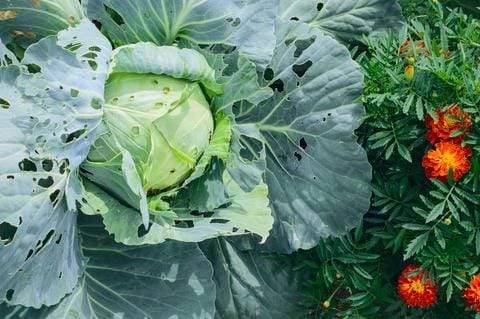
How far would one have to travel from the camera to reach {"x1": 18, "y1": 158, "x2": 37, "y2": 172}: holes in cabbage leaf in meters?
1.81

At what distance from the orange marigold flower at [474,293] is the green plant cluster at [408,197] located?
3cm

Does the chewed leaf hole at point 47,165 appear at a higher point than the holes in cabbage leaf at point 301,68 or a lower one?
higher

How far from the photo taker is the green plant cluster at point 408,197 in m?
1.96

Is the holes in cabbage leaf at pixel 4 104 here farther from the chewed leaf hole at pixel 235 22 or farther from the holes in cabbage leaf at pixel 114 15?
the chewed leaf hole at pixel 235 22

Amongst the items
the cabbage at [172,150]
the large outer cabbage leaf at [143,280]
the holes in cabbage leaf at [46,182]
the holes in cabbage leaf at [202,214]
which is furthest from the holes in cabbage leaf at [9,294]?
the holes in cabbage leaf at [202,214]

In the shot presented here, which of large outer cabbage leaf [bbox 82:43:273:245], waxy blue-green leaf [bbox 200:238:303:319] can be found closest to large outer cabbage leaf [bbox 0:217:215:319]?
large outer cabbage leaf [bbox 82:43:273:245]

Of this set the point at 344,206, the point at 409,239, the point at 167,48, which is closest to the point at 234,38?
the point at 167,48

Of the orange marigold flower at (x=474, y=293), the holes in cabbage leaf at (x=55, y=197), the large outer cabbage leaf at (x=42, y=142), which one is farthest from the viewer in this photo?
the orange marigold flower at (x=474, y=293)

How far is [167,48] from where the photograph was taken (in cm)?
180

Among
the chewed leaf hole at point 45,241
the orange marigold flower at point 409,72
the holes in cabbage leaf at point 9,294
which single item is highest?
the orange marigold flower at point 409,72

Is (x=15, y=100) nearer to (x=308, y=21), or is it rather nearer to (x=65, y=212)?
(x=65, y=212)

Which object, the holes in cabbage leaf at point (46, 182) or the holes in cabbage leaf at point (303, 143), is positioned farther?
the holes in cabbage leaf at point (303, 143)

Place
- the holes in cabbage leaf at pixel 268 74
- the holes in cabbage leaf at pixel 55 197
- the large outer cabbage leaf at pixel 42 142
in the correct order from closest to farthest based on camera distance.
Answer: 1. the large outer cabbage leaf at pixel 42 142
2. the holes in cabbage leaf at pixel 55 197
3. the holes in cabbage leaf at pixel 268 74

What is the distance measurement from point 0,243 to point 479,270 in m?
1.24
